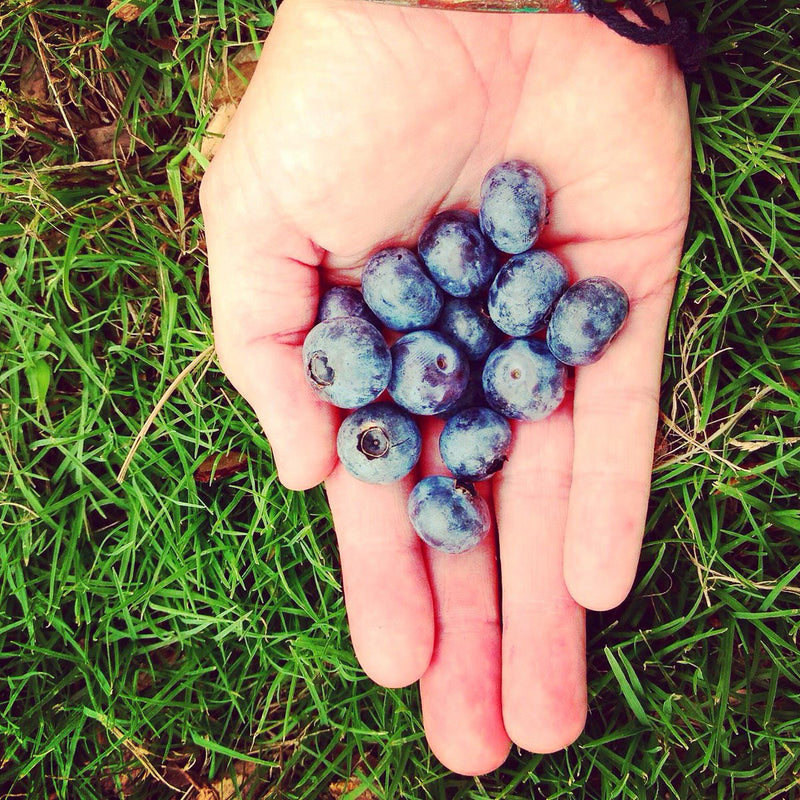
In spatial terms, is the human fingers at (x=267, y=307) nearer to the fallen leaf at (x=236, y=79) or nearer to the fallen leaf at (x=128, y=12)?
the fallen leaf at (x=236, y=79)

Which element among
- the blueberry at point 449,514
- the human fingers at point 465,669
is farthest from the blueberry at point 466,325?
the human fingers at point 465,669

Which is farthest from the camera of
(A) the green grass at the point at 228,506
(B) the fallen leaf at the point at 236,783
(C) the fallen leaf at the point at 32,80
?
(C) the fallen leaf at the point at 32,80

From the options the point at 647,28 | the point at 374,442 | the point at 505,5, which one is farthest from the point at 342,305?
the point at 647,28

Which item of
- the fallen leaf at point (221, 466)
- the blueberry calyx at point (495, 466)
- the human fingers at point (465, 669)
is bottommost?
the human fingers at point (465, 669)

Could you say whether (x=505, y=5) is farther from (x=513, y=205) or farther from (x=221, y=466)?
(x=221, y=466)

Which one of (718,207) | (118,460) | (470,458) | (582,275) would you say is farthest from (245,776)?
(718,207)

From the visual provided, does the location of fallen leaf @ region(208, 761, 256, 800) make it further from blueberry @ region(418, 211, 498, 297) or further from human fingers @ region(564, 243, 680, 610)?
blueberry @ region(418, 211, 498, 297)

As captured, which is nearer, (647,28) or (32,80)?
(647,28)
